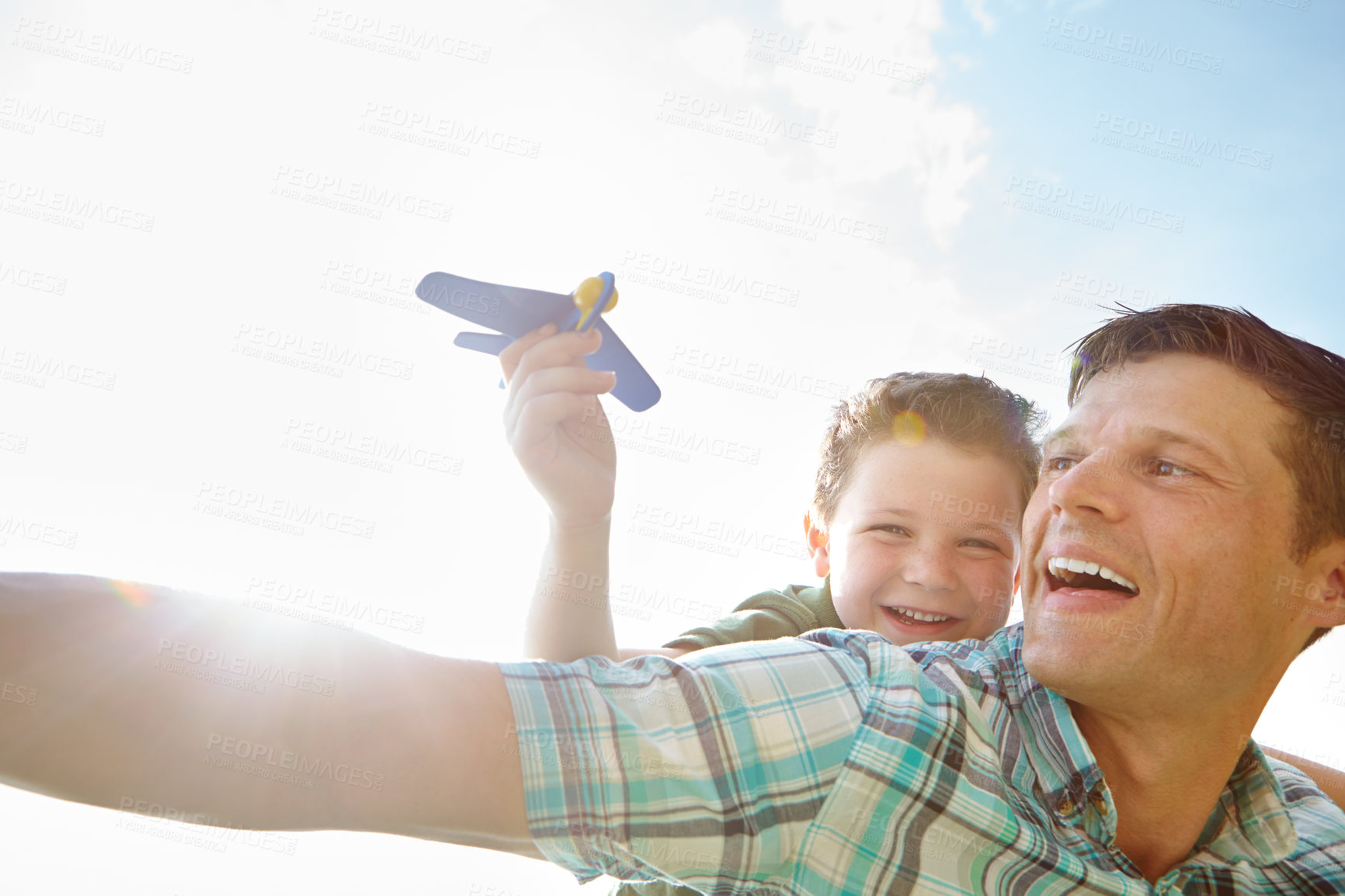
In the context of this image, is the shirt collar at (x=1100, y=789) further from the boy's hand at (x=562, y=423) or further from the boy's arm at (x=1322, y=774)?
the boy's hand at (x=562, y=423)

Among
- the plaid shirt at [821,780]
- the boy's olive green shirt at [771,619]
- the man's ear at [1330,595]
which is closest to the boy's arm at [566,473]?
the boy's olive green shirt at [771,619]

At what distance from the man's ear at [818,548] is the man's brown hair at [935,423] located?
0.25 feet

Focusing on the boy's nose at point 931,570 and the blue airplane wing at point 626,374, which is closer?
the blue airplane wing at point 626,374

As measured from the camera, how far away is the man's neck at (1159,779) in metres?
1.83

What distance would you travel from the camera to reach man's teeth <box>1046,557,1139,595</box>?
5.96 feet

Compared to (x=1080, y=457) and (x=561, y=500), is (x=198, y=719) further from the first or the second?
(x=1080, y=457)

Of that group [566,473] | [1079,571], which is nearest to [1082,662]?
[1079,571]

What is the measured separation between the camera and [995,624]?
3.02 meters

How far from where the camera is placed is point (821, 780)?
4.33 ft

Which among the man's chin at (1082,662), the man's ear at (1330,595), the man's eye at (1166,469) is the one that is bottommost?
the man's chin at (1082,662)

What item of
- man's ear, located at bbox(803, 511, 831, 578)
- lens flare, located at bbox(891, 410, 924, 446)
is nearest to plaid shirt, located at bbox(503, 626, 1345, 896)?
lens flare, located at bbox(891, 410, 924, 446)

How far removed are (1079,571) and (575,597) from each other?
4.21ft

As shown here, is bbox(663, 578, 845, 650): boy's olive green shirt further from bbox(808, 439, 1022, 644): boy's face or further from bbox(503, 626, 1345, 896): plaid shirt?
bbox(503, 626, 1345, 896): plaid shirt

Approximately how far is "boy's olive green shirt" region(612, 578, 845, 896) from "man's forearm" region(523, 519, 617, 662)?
360 mm
